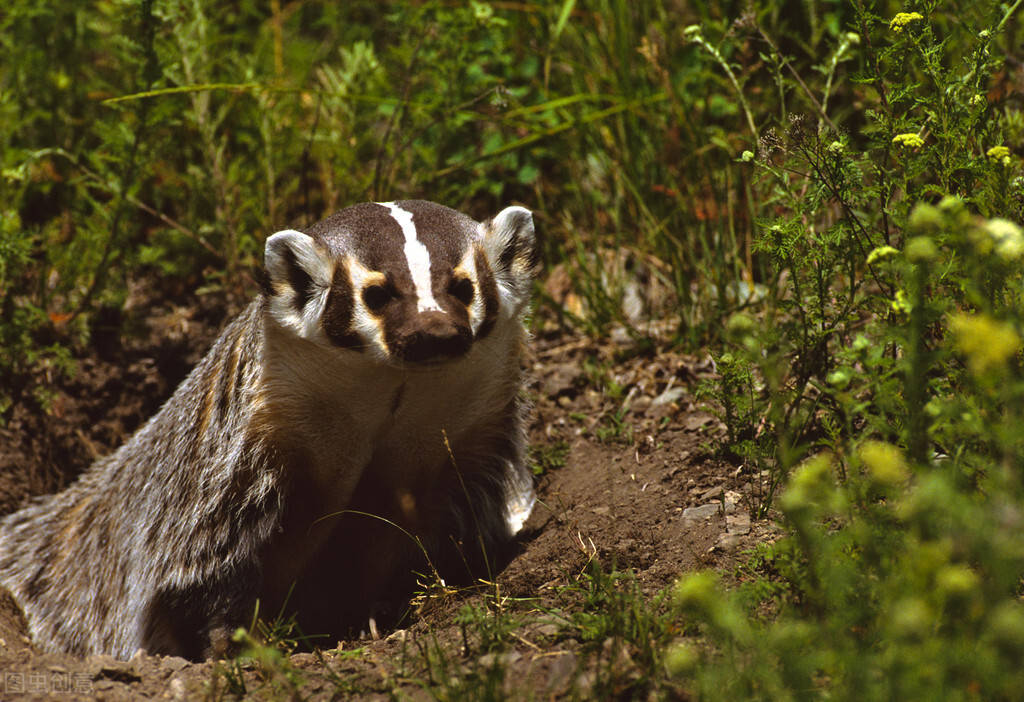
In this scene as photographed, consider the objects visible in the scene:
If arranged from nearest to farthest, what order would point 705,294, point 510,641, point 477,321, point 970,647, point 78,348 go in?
1. point 970,647
2. point 510,641
3. point 477,321
4. point 705,294
5. point 78,348

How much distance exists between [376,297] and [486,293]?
0.92 feet

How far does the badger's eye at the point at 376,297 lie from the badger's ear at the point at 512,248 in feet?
1.15

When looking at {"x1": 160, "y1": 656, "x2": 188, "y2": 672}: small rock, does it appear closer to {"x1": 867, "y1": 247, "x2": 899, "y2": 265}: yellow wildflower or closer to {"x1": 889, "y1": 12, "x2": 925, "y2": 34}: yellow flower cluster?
{"x1": 867, "y1": 247, "x2": 899, "y2": 265}: yellow wildflower

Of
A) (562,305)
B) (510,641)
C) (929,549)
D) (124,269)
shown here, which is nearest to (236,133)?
(124,269)

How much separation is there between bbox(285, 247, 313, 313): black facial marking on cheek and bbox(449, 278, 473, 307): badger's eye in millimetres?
349

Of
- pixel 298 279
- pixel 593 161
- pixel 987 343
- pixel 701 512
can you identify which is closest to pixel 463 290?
pixel 298 279

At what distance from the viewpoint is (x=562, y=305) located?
12.9 ft

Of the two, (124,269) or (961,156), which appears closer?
(961,156)

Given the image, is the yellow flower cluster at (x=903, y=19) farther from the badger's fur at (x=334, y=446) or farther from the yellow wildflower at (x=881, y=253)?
the badger's fur at (x=334, y=446)

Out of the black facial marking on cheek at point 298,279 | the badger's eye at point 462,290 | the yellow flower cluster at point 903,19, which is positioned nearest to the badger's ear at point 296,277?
the black facial marking on cheek at point 298,279

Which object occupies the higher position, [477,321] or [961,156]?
[961,156]

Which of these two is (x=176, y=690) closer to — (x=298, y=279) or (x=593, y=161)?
(x=298, y=279)

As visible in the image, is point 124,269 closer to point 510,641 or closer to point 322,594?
point 322,594

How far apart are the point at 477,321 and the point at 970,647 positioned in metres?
1.35
